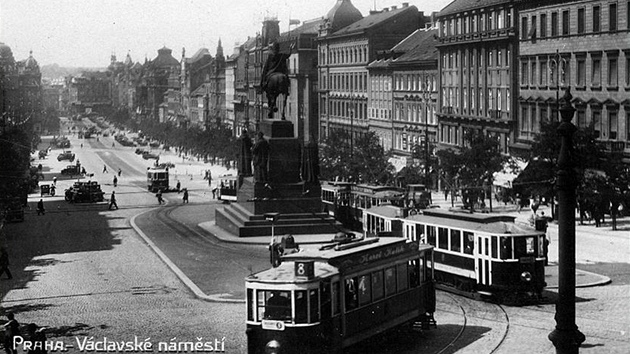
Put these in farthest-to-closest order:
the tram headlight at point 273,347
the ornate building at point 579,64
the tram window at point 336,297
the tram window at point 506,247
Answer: the ornate building at point 579,64 → the tram window at point 506,247 → the tram window at point 336,297 → the tram headlight at point 273,347

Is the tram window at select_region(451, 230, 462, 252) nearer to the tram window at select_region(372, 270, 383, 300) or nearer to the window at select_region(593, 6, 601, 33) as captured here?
the tram window at select_region(372, 270, 383, 300)

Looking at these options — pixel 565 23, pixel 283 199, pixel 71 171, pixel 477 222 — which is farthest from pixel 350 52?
pixel 477 222

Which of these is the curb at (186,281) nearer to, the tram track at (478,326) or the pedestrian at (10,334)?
the tram track at (478,326)

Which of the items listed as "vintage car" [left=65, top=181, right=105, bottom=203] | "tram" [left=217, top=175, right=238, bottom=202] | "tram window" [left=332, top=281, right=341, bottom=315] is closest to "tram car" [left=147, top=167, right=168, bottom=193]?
"vintage car" [left=65, top=181, right=105, bottom=203]

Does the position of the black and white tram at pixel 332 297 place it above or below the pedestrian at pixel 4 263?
above

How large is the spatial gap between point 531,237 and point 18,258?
2299 cm

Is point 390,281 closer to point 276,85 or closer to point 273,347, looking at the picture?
point 273,347

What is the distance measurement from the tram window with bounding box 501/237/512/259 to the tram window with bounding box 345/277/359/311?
8134 mm

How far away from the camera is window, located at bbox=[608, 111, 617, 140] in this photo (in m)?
62.2

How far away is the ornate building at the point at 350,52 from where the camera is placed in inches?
4323

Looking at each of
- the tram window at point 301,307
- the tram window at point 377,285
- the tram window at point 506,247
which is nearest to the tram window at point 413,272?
the tram window at point 377,285

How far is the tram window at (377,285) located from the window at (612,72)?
41.0 meters

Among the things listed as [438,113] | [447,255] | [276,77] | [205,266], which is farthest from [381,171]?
[447,255]

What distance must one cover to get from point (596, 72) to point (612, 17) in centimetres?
358
